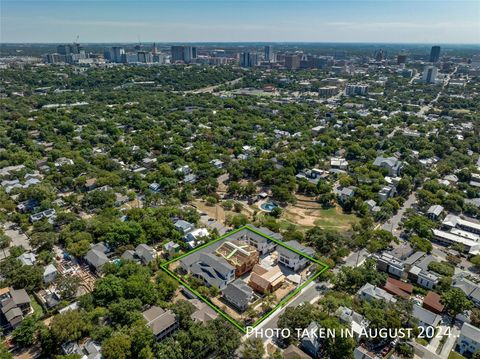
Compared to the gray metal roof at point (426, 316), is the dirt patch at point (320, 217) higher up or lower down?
lower down

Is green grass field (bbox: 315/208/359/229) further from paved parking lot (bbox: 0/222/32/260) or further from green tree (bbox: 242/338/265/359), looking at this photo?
paved parking lot (bbox: 0/222/32/260)

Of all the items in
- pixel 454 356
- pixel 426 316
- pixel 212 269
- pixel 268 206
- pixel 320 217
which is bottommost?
pixel 454 356

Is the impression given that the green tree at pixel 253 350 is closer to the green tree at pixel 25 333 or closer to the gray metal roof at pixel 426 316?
the gray metal roof at pixel 426 316

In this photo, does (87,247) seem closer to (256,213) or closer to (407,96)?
(256,213)

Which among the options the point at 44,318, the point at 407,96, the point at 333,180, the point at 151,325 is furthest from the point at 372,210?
the point at 407,96

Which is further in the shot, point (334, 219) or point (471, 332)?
point (334, 219)

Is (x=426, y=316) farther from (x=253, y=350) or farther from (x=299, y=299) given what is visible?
(x=253, y=350)

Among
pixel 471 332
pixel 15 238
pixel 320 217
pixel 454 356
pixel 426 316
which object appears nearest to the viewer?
pixel 454 356

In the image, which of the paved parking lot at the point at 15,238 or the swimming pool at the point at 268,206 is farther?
the swimming pool at the point at 268,206

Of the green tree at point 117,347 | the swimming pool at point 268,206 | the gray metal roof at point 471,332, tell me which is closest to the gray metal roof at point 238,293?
the green tree at point 117,347

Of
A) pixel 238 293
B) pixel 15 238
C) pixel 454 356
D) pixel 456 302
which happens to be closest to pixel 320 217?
pixel 456 302

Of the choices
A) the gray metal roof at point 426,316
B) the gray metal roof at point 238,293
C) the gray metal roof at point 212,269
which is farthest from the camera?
the gray metal roof at point 212,269
